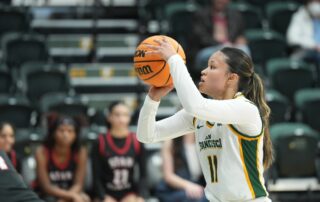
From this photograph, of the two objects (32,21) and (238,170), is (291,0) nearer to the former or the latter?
(32,21)

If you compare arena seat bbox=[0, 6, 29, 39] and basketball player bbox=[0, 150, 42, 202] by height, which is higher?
arena seat bbox=[0, 6, 29, 39]

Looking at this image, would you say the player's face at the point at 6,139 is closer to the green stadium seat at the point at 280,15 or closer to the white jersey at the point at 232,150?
the white jersey at the point at 232,150

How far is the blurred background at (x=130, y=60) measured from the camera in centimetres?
790

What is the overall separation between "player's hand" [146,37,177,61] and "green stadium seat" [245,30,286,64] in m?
5.81

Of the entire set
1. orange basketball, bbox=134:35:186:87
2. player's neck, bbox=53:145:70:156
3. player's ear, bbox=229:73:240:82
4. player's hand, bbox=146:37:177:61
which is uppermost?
player's hand, bbox=146:37:177:61

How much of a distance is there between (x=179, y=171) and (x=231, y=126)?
11.0 ft

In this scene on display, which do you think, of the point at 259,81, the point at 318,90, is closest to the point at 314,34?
the point at 318,90

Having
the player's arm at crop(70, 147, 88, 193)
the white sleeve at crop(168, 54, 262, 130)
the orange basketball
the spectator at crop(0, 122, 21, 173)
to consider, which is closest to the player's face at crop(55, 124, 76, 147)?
the player's arm at crop(70, 147, 88, 193)

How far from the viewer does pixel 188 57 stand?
9.23m

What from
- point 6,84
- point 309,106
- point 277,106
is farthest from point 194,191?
point 6,84

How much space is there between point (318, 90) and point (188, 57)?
62.3 inches

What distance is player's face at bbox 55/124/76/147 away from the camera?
24.2 feet

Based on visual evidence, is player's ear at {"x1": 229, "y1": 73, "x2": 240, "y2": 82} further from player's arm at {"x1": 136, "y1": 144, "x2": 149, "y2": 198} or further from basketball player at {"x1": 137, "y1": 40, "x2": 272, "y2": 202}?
player's arm at {"x1": 136, "y1": 144, "x2": 149, "y2": 198}

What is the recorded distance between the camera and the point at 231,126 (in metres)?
4.07
